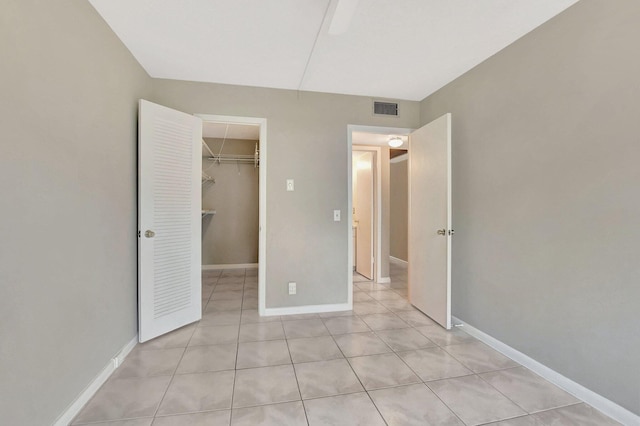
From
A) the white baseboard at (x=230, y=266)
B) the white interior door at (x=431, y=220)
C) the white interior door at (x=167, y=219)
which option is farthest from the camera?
the white baseboard at (x=230, y=266)

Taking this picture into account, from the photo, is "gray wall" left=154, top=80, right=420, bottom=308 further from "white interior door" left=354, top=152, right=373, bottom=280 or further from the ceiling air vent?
"white interior door" left=354, top=152, right=373, bottom=280

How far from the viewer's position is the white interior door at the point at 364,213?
14.6 ft

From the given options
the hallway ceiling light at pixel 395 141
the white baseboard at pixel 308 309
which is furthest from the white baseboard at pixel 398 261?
the white baseboard at pixel 308 309

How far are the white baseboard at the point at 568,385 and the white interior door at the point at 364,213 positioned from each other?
7.21 ft

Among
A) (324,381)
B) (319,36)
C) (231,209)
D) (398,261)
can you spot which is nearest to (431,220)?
(324,381)

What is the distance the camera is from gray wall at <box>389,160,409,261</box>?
5.86 m

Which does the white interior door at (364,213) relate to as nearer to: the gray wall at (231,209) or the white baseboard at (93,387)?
the gray wall at (231,209)

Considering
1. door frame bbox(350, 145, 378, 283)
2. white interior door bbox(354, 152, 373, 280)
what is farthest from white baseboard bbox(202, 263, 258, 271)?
→ door frame bbox(350, 145, 378, 283)

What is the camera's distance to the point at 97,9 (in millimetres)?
1779

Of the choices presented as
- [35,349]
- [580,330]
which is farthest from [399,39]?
[35,349]

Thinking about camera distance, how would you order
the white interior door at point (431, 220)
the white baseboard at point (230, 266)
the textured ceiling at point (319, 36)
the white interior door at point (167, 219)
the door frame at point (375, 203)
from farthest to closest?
1. the white baseboard at point (230, 266)
2. the door frame at point (375, 203)
3. the white interior door at point (431, 220)
4. the white interior door at point (167, 219)
5. the textured ceiling at point (319, 36)

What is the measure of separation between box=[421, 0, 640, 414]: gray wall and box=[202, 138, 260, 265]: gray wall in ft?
12.9

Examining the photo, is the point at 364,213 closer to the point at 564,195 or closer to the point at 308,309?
the point at 308,309

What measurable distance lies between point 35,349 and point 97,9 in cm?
199
